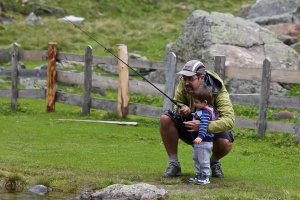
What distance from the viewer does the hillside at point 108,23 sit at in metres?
35.2

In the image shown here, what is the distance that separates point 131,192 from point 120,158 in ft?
13.0

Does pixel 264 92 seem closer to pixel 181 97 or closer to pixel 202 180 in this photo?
pixel 181 97

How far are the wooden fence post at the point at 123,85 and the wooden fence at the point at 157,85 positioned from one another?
12cm

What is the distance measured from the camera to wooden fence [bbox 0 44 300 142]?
55.6 ft

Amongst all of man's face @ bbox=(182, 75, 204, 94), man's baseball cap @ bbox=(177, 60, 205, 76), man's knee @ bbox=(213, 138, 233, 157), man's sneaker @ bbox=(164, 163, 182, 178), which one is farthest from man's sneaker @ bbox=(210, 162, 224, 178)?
man's baseball cap @ bbox=(177, 60, 205, 76)

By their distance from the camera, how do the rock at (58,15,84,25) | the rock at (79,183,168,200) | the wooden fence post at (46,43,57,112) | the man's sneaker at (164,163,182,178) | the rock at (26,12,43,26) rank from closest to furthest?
the rock at (79,183,168,200) < the man's sneaker at (164,163,182,178) < the wooden fence post at (46,43,57,112) < the rock at (26,12,43,26) < the rock at (58,15,84,25)

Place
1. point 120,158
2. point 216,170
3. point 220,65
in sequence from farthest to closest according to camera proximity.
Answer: point 220,65 < point 120,158 < point 216,170

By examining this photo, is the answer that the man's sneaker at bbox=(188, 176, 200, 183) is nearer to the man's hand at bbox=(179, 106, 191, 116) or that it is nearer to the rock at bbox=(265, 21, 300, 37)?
the man's hand at bbox=(179, 106, 191, 116)

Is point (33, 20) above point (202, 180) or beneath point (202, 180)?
above

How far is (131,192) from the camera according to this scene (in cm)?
1011

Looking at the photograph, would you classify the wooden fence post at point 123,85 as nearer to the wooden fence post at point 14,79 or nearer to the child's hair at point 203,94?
the wooden fence post at point 14,79

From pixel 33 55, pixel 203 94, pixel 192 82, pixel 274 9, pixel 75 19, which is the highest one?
pixel 274 9

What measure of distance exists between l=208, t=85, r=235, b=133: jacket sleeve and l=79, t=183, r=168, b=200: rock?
132cm

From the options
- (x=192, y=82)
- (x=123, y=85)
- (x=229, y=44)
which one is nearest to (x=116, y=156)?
(x=192, y=82)
